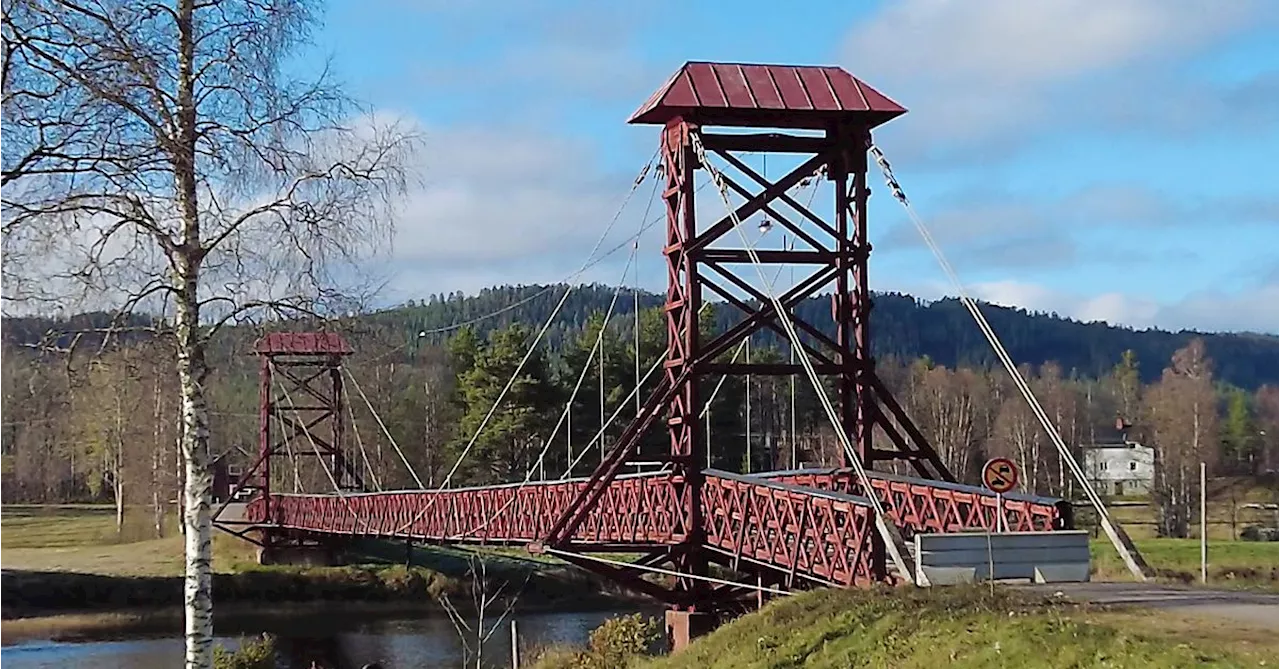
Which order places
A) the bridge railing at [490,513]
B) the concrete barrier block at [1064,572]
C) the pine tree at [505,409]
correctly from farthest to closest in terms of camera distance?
the pine tree at [505,409], the bridge railing at [490,513], the concrete barrier block at [1064,572]

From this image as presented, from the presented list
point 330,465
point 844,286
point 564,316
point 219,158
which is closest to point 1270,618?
point 219,158

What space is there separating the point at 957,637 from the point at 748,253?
9213 mm

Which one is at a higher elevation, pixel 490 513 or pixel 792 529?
pixel 792 529

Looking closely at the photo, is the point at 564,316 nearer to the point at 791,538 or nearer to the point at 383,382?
the point at 383,382

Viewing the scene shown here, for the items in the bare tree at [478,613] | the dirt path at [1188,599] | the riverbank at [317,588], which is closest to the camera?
the dirt path at [1188,599]

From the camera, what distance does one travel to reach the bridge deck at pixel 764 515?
15.6 m

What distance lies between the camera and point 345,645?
109ft

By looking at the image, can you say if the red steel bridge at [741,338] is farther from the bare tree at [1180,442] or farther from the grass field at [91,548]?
the bare tree at [1180,442]

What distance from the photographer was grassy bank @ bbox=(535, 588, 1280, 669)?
972cm

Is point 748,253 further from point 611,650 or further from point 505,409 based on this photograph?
point 505,409

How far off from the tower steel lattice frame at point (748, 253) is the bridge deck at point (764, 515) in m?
0.61

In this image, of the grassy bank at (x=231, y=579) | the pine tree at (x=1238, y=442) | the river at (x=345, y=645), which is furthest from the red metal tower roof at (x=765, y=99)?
the pine tree at (x=1238, y=442)

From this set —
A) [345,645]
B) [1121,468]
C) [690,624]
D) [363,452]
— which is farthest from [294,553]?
[1121,468]

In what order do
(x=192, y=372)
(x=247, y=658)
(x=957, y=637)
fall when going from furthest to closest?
(x=247, y=658), (x=192, y=372), (x=957, y=637)
